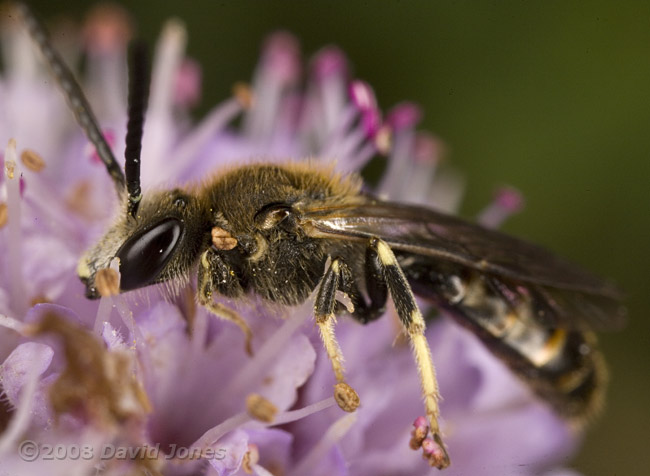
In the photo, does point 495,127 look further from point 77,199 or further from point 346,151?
point 77,199

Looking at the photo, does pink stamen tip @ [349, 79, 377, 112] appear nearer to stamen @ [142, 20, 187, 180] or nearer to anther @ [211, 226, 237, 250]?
stamen @ [142, 20, 187, 180]

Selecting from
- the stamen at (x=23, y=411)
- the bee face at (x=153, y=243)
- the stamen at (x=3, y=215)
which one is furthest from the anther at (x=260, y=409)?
the stamen at (x=3, y=215)

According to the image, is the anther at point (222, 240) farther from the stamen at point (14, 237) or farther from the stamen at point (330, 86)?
the stamen at point (330, 86)

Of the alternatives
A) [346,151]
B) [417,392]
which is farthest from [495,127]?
[417,392]

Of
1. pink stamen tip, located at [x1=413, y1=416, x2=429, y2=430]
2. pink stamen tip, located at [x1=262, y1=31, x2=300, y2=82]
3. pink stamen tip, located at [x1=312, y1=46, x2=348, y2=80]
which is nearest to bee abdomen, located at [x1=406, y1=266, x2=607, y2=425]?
pink stamen tip, located at [x1=413, y1=416, x2=429, y2=430]

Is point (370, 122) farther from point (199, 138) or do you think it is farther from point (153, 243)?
point (153, 243)

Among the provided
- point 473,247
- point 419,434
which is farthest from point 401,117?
point 419,434
